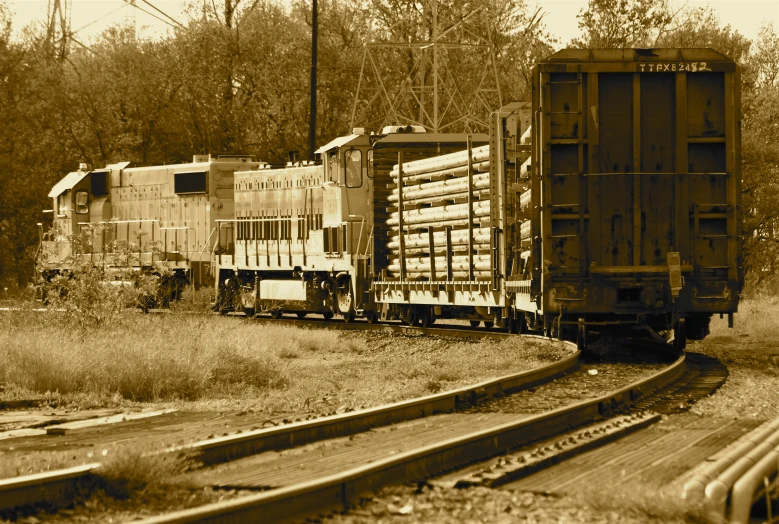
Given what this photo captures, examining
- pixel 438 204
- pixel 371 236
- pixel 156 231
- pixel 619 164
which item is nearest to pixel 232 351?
pixel 619 164

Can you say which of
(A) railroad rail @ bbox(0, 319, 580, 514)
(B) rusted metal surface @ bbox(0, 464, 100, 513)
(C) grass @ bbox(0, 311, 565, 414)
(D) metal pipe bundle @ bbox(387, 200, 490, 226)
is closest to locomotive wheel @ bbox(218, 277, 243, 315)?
(D) metal pipe bundle @ bbox(387, 200, 490, 226)

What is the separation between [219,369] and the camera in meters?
12.3

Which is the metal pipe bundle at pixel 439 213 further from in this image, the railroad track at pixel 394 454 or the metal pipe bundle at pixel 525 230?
the railroad track at pixel 394 454

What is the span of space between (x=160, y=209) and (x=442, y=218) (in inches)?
460

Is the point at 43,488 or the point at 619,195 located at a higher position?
the point at 619,195

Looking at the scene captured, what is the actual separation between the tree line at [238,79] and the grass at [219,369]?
2617 cm

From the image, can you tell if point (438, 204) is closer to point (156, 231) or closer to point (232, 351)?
point (232, 351)

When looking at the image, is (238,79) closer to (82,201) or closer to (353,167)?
(82,201)

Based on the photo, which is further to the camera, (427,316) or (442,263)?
(427,316)

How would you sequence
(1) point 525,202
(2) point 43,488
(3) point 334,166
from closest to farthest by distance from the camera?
(2) point 43,488 < (1) point 525,202 < (3) point 334,166

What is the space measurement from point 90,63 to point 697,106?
129ft

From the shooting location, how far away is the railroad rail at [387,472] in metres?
4.88

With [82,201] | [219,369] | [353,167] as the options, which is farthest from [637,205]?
[82,201]

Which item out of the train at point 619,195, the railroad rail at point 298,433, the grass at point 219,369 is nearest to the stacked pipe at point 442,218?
the train at point 619,195
